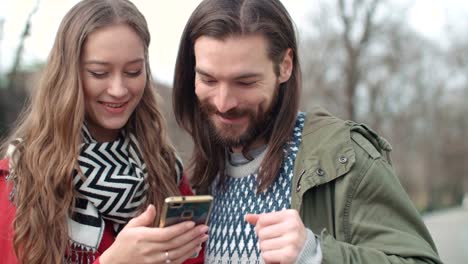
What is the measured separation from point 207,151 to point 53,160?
789 millimetres

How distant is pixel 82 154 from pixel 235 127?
80cm

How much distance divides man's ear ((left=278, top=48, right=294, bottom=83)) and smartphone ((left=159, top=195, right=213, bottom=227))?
0.90 meters

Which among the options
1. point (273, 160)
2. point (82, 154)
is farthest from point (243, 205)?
point (82, 154)

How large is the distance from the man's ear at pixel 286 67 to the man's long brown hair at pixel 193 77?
0.03 meters

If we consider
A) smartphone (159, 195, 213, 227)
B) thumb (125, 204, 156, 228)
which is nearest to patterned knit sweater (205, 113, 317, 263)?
smartphone (159, 195, 213, 227)

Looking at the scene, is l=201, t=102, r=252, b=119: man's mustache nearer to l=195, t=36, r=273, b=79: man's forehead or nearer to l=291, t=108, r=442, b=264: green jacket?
l=195, t=36, r=273, b=79: man's forehead

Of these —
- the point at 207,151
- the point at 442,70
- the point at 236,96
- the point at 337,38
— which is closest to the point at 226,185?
the point at 207,151

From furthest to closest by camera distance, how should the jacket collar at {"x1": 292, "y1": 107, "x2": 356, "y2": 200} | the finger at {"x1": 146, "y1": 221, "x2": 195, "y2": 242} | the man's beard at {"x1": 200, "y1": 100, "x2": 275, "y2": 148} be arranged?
the man's beard at {"x1": 200, "y1": 100, "x2": 275, "y2": 148} → the jacket collar at {"x1": 292, "y1": 107, "x2": 356, "y2": 200} → the finger at {"x1": 146, "y1": 221, "x2": 195, "y2": 242}

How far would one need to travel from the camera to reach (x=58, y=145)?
2.84 m

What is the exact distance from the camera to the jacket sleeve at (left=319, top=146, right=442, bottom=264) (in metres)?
2.17

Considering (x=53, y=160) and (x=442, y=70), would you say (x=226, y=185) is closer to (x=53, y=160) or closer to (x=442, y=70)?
(x=53, y=160)

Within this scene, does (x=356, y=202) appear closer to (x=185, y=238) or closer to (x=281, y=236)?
(x=281, y=236)

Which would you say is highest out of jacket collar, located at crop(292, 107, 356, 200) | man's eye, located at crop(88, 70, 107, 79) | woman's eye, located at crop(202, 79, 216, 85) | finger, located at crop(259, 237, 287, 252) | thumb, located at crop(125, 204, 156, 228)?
man's eye, located at crop(88, 70, 107, 79)

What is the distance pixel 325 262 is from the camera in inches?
82.0
